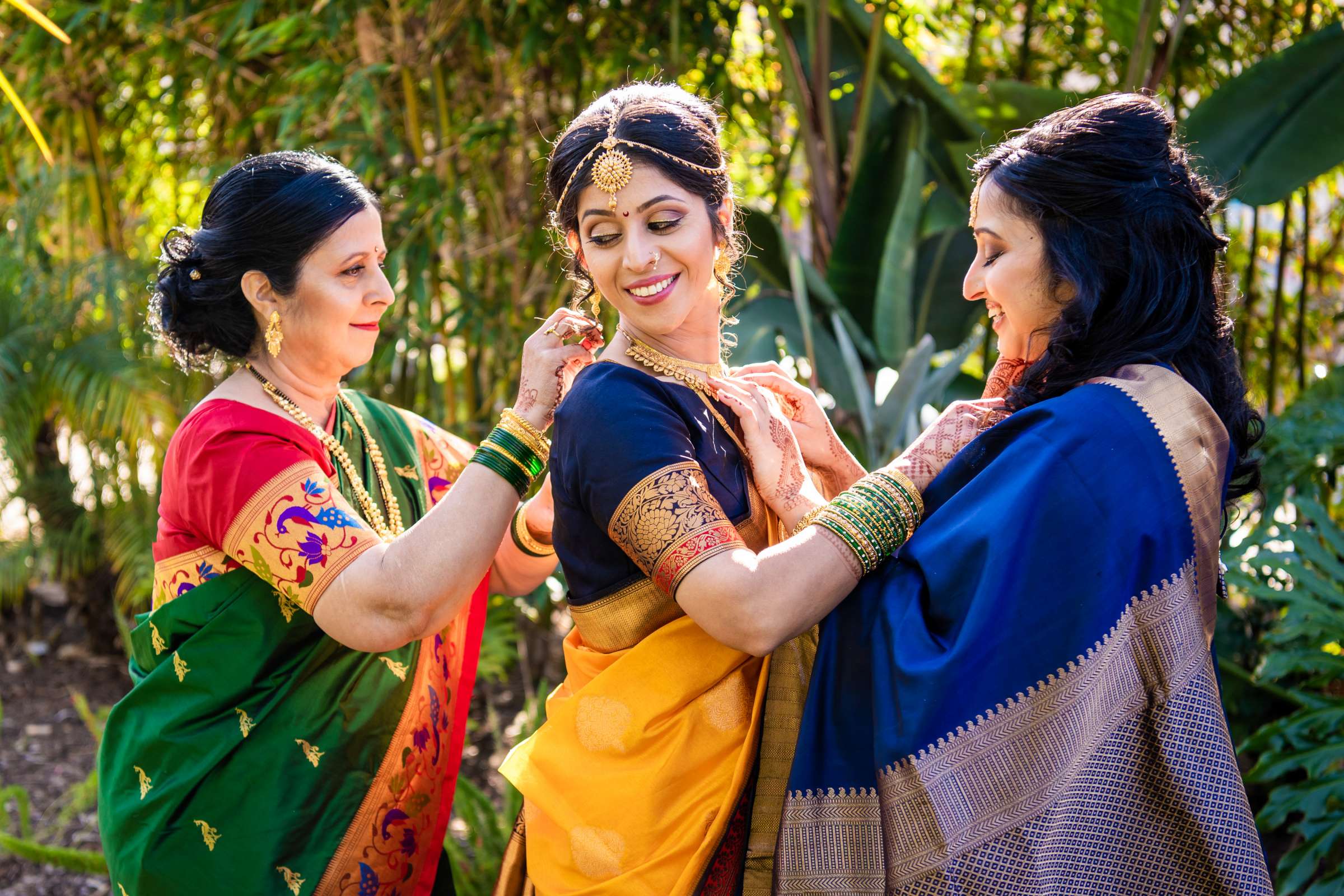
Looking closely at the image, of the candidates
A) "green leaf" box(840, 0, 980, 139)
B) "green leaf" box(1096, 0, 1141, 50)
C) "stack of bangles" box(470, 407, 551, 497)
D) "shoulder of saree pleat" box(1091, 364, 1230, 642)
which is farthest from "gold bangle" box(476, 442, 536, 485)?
"green leaf" box(1096, 0, 1141, 50)

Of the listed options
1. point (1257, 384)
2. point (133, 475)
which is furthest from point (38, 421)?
point (1257, 384)

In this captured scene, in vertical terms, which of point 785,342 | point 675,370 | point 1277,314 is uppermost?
point 675,370

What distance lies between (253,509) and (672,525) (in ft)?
2.44

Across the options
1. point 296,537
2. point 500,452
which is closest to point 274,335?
point 296,537

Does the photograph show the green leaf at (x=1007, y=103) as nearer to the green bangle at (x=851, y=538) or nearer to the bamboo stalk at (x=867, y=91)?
the bamboo stalk at (x=867, y=91)

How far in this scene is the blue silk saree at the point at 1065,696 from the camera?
140cm

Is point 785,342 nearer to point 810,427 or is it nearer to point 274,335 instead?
point 810,427

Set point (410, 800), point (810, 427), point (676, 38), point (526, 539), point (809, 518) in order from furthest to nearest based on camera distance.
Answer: point (676, 38) < point (526, 539) < point (410, 800) < point (810, 427) < point (809, 518)

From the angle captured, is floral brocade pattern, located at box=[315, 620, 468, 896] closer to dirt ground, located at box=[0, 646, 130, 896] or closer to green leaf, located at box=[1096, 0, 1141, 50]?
dirt ground, located at box=[0, 646, 130, 896]

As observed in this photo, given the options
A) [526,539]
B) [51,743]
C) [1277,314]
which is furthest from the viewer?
[51,743]

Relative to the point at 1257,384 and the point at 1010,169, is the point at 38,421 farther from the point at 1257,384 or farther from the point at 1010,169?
the point at 1257,384

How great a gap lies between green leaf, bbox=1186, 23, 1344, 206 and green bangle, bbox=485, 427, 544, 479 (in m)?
2.33

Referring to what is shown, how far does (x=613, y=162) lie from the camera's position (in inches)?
62.1

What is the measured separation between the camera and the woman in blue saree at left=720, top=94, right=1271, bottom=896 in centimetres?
140
